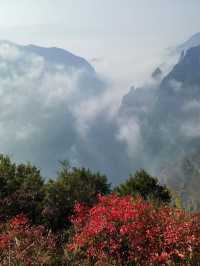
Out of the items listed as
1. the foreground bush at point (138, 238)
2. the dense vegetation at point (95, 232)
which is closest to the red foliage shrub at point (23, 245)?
the dense vegetation at point (95, 232)

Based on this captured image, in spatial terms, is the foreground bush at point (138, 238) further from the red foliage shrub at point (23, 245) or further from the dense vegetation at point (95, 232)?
the red foliage shrub at point (23, 245)

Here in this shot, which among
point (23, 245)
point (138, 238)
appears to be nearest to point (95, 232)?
point (138, 238)

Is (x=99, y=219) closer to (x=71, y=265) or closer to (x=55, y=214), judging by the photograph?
(x=71, y=265)

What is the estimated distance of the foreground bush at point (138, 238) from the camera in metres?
20.0

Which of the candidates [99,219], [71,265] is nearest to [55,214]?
[99,219]

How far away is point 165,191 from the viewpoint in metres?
46.8

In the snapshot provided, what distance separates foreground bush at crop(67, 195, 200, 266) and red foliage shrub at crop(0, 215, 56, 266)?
55.1 inches

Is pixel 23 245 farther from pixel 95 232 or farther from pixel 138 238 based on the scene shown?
pixel 138 238

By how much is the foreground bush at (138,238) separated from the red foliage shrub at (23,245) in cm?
140

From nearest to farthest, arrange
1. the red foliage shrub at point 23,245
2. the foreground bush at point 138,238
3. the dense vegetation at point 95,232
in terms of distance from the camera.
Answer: the foreground bush at point 138,238 → the red foliage shrub at point 23,245 → the dense vegetation at point 95,232

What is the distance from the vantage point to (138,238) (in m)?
21.8

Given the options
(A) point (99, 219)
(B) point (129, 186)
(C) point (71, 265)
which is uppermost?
(B) point (129, 186)

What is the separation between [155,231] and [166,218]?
39.6 inches

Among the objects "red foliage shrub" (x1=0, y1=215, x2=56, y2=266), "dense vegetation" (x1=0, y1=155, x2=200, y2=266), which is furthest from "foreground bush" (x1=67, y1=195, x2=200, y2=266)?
"red foliage shrub" (x1=0, y1=215, x2=56, y2=266)
